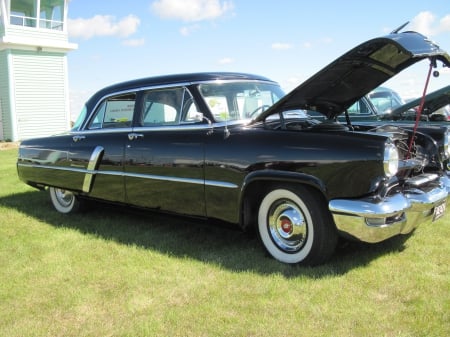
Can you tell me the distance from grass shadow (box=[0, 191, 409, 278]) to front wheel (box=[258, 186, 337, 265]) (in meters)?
0.11

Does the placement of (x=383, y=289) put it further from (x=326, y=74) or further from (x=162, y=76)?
(x=162, y=76)

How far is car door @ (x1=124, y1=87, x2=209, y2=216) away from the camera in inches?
170

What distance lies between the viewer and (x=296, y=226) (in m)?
3.82

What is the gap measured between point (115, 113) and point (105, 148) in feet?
1.44

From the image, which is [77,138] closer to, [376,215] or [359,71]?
[359,71]

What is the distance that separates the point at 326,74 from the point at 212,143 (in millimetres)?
1148

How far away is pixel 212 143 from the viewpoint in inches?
165

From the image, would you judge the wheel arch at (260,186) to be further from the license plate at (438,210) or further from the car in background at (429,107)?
the car in background at (429,107)

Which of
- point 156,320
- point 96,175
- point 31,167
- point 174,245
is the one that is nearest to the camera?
point 156,320

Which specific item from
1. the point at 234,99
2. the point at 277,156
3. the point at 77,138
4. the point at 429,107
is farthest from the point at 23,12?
the point at 277,156

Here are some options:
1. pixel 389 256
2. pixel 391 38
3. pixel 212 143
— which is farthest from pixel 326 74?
pixel 389 256

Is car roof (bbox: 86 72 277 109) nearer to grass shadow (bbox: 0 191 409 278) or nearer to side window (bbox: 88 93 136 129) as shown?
side window (bbox: 88 93 136 129)

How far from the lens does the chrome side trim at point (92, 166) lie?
5322mm

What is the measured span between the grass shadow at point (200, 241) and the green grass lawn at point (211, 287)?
18mm
